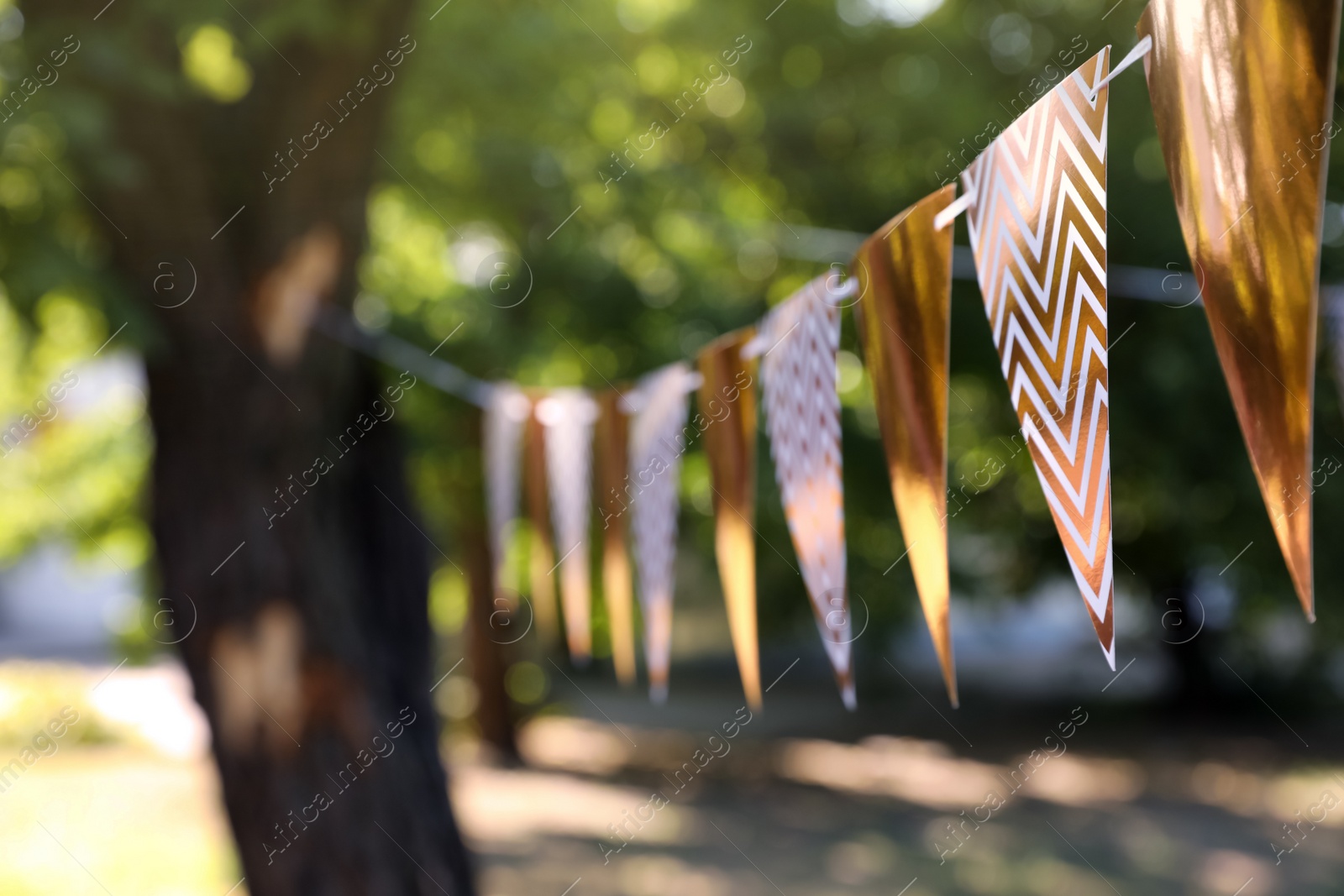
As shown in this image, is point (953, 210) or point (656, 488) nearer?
point (953, 210)

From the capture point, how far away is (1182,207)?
41.9 inches

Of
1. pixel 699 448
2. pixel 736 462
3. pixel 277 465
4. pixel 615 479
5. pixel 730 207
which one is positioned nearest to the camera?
pixel 736 462

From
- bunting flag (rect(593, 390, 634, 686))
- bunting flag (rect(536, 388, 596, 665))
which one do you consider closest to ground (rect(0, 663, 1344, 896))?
bunting flag (rect(593, 390, 634, 686))

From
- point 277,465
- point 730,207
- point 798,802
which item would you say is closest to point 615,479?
point 277,465

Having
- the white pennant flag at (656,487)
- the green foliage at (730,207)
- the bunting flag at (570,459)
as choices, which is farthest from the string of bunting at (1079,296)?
the green foliage at (730,207)

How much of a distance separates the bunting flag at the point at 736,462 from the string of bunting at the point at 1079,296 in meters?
0.09

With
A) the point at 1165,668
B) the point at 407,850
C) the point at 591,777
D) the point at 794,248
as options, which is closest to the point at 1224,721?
the point at 1165,668

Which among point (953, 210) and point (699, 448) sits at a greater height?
point (953, 210)

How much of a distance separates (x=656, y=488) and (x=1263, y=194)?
2.10 m

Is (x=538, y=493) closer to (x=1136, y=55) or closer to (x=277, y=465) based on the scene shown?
(x=277, y=465)

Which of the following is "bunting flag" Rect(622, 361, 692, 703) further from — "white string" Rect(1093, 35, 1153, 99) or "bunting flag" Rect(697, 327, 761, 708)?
"white string" Rect(1093, 35, 1153, 99)

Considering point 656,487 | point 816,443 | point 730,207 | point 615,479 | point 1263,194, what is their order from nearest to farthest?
point 1263,194 → point 816,443 → point 656,487 → point 615,479 → point 730,207

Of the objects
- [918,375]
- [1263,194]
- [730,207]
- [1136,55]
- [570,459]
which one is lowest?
[730,207]

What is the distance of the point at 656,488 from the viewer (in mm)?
2969
